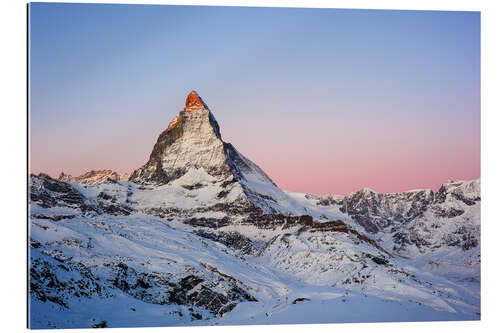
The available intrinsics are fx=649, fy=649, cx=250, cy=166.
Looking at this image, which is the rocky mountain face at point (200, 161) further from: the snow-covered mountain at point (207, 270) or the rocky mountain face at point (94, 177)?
the rocky mountain face at point (94, 177)

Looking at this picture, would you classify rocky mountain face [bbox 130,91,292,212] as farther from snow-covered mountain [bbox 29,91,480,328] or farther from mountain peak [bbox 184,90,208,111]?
snow-covered mountain [bbox 29,91,480,328]

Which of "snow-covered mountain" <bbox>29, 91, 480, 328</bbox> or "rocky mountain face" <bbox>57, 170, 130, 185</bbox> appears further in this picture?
"rocky mountain face" <bbox>57, 170, 130, 185</bbox>

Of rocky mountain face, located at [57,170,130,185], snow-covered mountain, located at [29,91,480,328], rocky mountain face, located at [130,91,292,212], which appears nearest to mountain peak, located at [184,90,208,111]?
rocky mountain face, located at [130,91,292,212]

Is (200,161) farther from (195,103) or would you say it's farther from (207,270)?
(207,270)

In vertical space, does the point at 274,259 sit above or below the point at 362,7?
below

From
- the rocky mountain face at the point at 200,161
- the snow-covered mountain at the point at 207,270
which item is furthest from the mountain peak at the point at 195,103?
the snow-covered mountain at the point at 207,270

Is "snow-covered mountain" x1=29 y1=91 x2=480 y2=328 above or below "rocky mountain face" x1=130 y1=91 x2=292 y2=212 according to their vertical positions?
below

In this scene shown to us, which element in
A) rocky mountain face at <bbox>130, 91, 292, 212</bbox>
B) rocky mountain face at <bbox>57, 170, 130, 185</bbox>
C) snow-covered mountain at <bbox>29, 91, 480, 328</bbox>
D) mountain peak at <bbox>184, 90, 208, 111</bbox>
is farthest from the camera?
mountain peak at <bbox>184, 90, 208, 111</bbox>

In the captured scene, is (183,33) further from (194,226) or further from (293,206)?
(293,206)

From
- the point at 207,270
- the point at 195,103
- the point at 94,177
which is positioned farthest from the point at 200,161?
the point at 207,270

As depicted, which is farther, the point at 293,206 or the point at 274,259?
the point at 293,206
